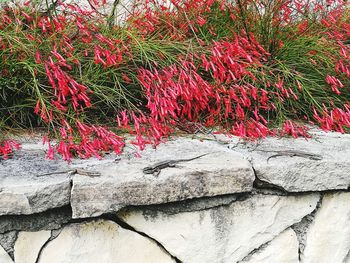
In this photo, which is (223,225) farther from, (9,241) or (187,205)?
(9,241)

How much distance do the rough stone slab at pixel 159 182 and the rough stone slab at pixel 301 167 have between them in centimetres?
8

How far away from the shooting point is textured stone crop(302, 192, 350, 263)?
2.26 metres

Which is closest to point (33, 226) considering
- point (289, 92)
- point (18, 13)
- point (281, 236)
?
point (281, 236)

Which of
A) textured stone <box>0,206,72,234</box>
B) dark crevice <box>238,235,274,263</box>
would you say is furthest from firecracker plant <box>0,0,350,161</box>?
dark crevice <box>238,235,274,263</box>

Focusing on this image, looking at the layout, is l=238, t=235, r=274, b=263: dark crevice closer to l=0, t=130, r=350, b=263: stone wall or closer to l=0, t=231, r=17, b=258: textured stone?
l=0, t=130, r=350, b=263: stone wall

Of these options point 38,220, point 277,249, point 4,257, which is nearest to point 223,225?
point 277,249

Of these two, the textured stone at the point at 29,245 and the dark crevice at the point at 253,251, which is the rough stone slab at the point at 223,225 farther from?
the textured stone at the point at 29,245

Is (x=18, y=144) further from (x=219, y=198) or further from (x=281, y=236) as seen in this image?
(x=281, y=236)

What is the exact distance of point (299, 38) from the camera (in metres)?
2.89

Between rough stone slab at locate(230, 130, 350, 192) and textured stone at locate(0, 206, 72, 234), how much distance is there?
715mm

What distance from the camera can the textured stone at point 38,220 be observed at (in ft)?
6.09

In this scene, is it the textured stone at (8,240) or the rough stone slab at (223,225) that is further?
the rough stone slab at (223,225)

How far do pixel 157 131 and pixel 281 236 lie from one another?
0.64 meters

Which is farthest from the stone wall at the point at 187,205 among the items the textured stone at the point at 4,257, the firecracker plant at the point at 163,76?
the firecracker plant at the point at 163,76
